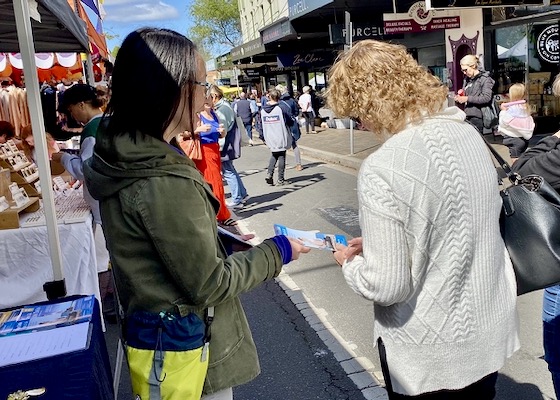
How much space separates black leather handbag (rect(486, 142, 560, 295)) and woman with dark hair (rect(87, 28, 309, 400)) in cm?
89

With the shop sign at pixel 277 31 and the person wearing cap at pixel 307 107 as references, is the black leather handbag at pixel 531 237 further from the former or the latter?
the person wearing cap at pixel 307 107

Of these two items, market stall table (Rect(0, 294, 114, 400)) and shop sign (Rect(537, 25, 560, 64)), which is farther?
shop sign (Rect(537, 25, 560, 64))

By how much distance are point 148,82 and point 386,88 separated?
0.70m

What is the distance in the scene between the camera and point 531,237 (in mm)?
1874

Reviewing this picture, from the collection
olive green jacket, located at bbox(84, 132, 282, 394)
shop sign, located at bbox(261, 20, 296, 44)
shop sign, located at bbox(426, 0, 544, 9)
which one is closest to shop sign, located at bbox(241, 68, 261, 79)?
shop sign, located at bbox(261, 20, 296, 44)

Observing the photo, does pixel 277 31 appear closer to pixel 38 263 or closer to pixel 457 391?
pixel 38 263

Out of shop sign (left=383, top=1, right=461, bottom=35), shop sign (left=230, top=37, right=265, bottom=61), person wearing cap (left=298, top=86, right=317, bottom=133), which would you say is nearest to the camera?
shop sign (left=383, top=1, right=461, bottom=35)

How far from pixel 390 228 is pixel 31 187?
334cm

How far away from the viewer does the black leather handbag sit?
1.87 m

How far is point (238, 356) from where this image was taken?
1711 millimetres

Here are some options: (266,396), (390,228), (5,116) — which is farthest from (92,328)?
(5,116)

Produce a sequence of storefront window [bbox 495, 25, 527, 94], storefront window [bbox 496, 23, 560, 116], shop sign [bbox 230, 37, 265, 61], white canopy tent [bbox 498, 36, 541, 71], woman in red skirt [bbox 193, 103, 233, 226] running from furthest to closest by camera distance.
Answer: shop sign [bbox 230, 37, 265, 61], storefront window [bbox 495, 25, 527, 94], white canopy tent [bbox 498, 36, 541, 71], storefront window [bbox 496, 23, 560, 116], woman in red skirt [bbox 193, 103, 233, 226]

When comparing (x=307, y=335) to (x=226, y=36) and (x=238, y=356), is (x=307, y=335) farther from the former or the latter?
(x=226, y=36)

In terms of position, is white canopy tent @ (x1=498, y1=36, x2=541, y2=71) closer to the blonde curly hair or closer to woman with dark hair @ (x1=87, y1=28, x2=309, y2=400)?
the blonde curly hair
